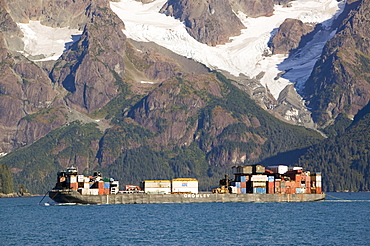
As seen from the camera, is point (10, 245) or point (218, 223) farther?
point (218, 223)

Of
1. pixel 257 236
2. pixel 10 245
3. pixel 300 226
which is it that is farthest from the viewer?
pixel 300 226

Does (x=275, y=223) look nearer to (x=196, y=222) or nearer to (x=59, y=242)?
(x=196, y=222)

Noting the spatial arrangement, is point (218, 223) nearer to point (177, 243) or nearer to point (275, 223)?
point (275, 223)

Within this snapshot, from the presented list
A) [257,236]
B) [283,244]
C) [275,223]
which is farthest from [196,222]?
[283,244]

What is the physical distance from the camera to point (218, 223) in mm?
196875

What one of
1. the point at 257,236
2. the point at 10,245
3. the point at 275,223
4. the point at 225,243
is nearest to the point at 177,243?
the point at 225,243

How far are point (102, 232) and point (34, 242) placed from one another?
1951 centimetres

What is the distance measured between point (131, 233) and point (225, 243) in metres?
25.6

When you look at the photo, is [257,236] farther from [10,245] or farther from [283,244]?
[10,245]

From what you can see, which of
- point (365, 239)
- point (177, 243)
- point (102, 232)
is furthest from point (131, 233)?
point (365, 239)

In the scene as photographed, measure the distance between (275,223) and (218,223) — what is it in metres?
13.8

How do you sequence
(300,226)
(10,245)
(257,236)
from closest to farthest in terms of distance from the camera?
(10,245), (257,236), (300,226)

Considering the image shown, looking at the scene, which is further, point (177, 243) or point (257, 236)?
point (257, 236)

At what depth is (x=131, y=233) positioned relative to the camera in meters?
174
